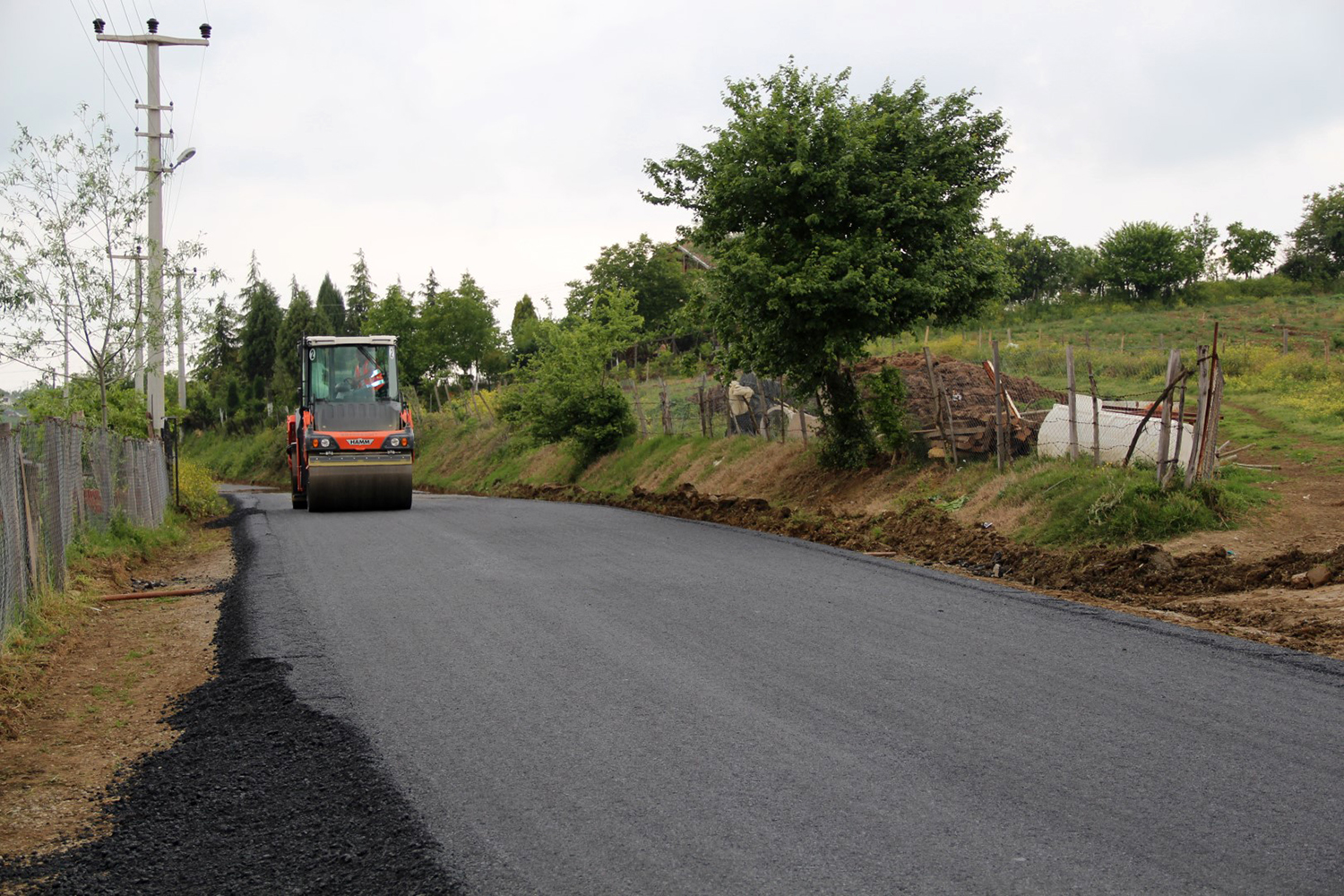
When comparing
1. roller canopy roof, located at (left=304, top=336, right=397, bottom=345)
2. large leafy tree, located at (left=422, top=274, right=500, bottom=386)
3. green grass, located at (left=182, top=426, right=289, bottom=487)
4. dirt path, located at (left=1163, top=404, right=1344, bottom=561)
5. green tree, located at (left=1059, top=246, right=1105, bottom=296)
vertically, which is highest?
green tree, located at (left=1059, top=246, right=1105, bottom=296)

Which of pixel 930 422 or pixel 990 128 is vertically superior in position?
pixel 990 128

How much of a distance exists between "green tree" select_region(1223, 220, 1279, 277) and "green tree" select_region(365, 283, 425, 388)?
5679 centimetres

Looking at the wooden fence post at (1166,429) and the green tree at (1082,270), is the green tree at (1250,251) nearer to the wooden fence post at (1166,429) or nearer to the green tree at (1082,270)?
the green tree at (1082,270)

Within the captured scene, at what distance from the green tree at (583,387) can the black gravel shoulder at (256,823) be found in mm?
23807

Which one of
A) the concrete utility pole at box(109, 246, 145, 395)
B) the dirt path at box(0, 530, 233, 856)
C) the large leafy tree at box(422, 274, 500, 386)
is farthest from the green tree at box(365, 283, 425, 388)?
the dirt path at box(0, 530, 233, 856)

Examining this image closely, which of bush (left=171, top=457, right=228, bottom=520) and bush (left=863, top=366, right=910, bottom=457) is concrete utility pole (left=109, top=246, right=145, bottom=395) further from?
bush (left=863, top=366, right=910, bottom=457)

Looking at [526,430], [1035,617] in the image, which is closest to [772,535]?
[1035,617]

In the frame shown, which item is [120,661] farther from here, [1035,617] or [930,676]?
[1035,617]

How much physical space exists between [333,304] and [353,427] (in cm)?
6285

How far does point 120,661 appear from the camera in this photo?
28.0 ft

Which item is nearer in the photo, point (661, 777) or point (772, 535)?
point (661, 777)

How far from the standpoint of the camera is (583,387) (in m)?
30.4

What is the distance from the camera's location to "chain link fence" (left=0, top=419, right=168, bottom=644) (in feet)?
27.9

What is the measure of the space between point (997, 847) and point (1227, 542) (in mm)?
8412
